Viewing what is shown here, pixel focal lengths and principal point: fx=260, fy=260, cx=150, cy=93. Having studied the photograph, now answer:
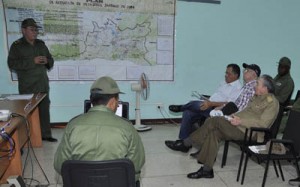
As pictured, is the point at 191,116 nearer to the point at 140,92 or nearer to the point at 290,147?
the point at 140,92

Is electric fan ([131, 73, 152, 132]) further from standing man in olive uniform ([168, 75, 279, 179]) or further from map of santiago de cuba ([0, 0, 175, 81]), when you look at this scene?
standing man in olive uniform ([168, 75, 279, 179])

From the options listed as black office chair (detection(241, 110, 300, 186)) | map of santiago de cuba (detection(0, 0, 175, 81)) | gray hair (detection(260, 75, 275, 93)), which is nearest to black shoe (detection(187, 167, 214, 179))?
black office chair (detection(241, 110, 300, 186))

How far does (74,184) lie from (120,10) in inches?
125

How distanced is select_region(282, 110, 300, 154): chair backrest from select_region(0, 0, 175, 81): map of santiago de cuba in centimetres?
207

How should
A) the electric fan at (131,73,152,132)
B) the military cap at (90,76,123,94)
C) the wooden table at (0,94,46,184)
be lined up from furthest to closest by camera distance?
the electric fan at (131,73,152,132) → the wooden table at (0,94,46,184) → the military cap at (90,76,123,94)

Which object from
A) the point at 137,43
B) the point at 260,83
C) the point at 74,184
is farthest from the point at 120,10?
the point at 74,184

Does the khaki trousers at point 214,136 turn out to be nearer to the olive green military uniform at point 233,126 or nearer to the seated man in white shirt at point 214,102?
the olive green military uniform at point 233,126

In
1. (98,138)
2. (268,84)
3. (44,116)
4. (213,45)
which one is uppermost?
(213,45)

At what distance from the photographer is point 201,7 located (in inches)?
165

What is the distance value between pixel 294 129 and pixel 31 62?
123 inches

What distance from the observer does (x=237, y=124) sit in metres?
2.65

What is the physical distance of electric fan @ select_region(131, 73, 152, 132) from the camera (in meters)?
3.92

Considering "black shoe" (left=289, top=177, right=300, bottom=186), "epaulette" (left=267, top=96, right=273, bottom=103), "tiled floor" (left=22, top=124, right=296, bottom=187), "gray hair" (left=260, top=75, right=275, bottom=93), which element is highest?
"gray hair" (left=260, top=75, right=275, bottom=93)

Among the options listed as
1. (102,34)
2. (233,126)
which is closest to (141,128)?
→ (102,34)
